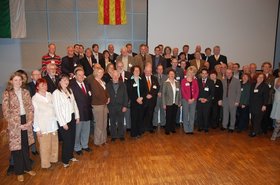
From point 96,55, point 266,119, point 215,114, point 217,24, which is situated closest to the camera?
point 266,119

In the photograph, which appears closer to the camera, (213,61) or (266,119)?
(266,119)

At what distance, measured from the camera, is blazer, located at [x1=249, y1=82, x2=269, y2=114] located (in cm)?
627

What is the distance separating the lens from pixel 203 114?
6.66 metres

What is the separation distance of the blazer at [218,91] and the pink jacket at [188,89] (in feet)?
1.67

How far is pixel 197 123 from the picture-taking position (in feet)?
22.7

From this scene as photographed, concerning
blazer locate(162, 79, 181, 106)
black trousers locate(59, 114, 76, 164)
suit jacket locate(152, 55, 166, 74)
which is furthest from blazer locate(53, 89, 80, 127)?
suit jacket locate(152, 55, 166, 74)

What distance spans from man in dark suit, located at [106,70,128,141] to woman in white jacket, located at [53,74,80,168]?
107cm

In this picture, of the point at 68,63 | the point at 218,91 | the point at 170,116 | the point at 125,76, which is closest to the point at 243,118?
the point at 218,91

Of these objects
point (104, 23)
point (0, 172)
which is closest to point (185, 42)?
point (104, 23)

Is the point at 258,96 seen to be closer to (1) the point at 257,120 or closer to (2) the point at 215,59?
(1) the point at 257,120

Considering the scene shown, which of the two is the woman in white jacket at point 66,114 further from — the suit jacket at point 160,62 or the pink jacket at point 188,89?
the suit jacket at point 160,62

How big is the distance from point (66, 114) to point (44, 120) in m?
0.36

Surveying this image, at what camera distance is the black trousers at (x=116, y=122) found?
5930 mm

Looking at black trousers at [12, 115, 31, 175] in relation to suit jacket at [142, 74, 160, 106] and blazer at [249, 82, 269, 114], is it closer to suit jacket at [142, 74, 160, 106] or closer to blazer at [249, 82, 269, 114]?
suit jacket at [142, 74, 160, 106]
